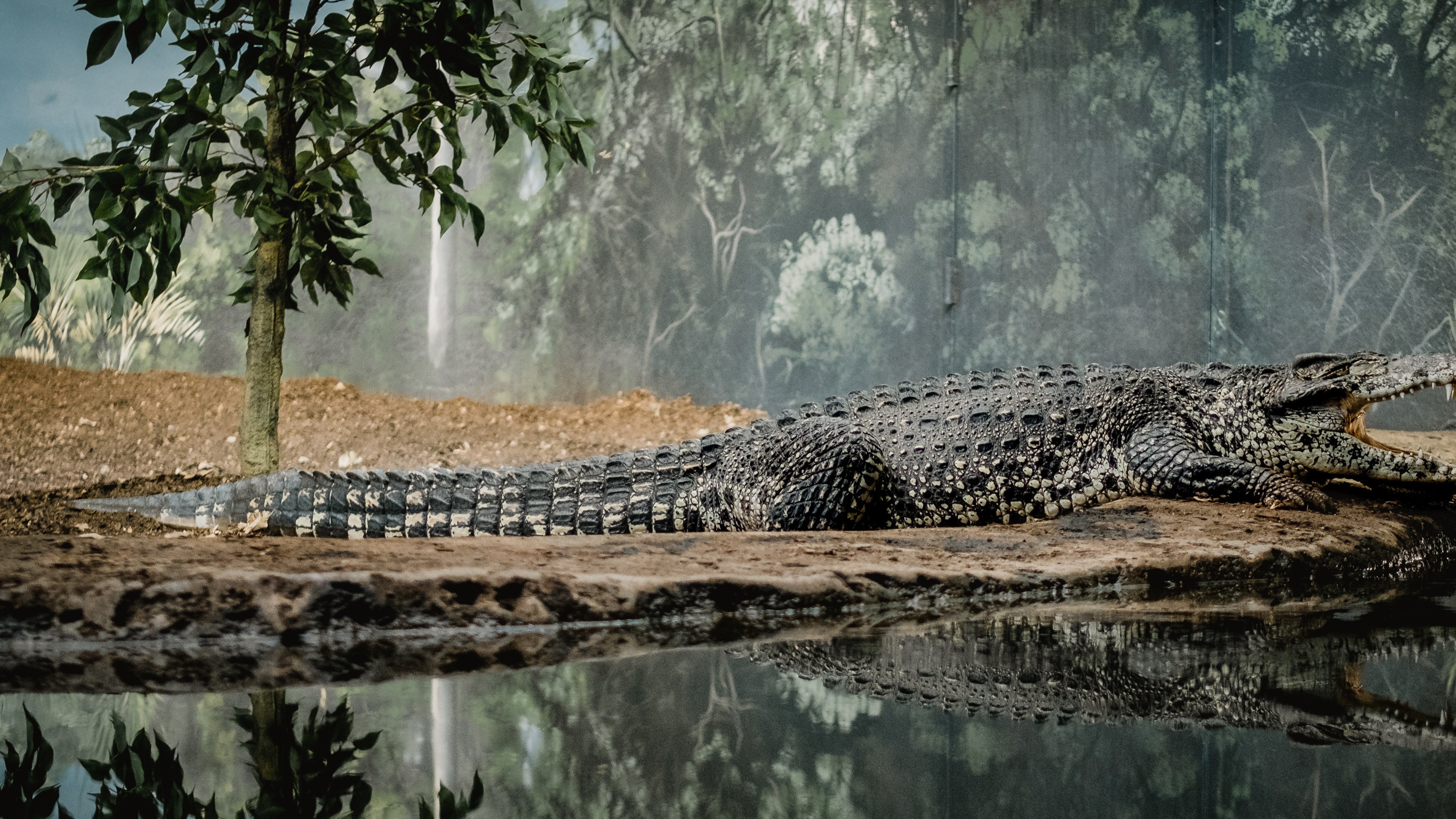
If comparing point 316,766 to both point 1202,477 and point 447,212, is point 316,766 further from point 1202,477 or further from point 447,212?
point 1202,477

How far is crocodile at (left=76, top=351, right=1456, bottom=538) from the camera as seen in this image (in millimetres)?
3631

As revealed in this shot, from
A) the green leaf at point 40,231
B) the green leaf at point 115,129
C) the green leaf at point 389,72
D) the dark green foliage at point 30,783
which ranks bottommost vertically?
the dark green foliage at point 30,783

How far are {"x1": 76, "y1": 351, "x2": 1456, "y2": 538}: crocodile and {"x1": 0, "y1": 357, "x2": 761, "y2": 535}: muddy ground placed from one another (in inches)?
48.2

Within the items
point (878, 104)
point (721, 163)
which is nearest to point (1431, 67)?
point (878, 104)

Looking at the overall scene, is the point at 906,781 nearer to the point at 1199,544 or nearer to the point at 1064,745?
the point at 1064,745

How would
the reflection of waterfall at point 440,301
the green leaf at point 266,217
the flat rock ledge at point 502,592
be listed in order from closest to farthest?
the flat rock ledge at point 502,592
the green leaf at point 266,217
the reflection of waterfall at point 440,301

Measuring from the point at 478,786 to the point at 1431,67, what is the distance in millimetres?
6760


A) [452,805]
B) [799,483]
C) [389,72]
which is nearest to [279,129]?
[389,72]

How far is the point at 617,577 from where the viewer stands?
2043 mm

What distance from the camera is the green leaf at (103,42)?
292 cm

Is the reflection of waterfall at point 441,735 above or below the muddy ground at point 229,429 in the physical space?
below

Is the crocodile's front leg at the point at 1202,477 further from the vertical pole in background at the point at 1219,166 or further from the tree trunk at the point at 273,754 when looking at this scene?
the tree trunk at the point at 273,754

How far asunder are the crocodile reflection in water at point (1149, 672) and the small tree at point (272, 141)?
248cm

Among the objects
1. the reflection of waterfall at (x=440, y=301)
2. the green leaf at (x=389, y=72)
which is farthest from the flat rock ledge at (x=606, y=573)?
the reflection of waterfall at (x=440, y=301)
